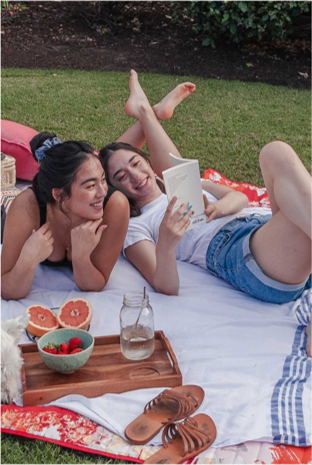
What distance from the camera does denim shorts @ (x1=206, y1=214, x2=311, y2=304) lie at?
8.71 ft

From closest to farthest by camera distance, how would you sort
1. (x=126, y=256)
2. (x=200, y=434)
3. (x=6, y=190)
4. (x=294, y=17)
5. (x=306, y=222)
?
(x=200, y=434), (x=306, y=222), (x=126, y=256), (x=6, y=190), (x=294, y=17)

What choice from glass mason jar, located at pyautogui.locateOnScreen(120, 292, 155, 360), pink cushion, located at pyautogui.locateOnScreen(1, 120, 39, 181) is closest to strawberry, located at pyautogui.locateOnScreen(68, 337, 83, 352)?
glass mason jar, located at pyautogui.locateOnScreen(120, 292, 155, 360)

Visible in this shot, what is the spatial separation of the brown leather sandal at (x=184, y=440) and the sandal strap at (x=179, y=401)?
0.03 metres

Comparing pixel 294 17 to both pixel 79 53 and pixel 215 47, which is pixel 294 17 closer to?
pixel 215 47

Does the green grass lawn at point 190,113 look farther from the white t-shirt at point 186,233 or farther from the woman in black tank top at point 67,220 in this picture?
the woman in black tank top at point 67,220

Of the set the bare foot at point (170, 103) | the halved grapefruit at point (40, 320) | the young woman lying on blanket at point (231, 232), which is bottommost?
the halved grapefruit at point (40, 320)

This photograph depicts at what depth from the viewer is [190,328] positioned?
101 inches

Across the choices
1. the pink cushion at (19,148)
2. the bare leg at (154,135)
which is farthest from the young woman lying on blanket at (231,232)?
the pink cushion at (19,148)

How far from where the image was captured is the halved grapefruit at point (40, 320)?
2.40 meters

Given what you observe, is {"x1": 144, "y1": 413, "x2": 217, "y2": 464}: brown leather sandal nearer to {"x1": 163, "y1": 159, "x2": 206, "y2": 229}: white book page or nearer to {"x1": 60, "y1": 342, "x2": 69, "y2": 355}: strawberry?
{"x1": 60, "y1": 342, "x2": 69, "y2": 355}: strawberry

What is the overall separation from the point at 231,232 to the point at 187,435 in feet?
4.15

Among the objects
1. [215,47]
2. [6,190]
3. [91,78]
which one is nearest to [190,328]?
[6,190]

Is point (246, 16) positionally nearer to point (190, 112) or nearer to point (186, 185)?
→ point (190, 112)

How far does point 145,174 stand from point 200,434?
5.26 ft
